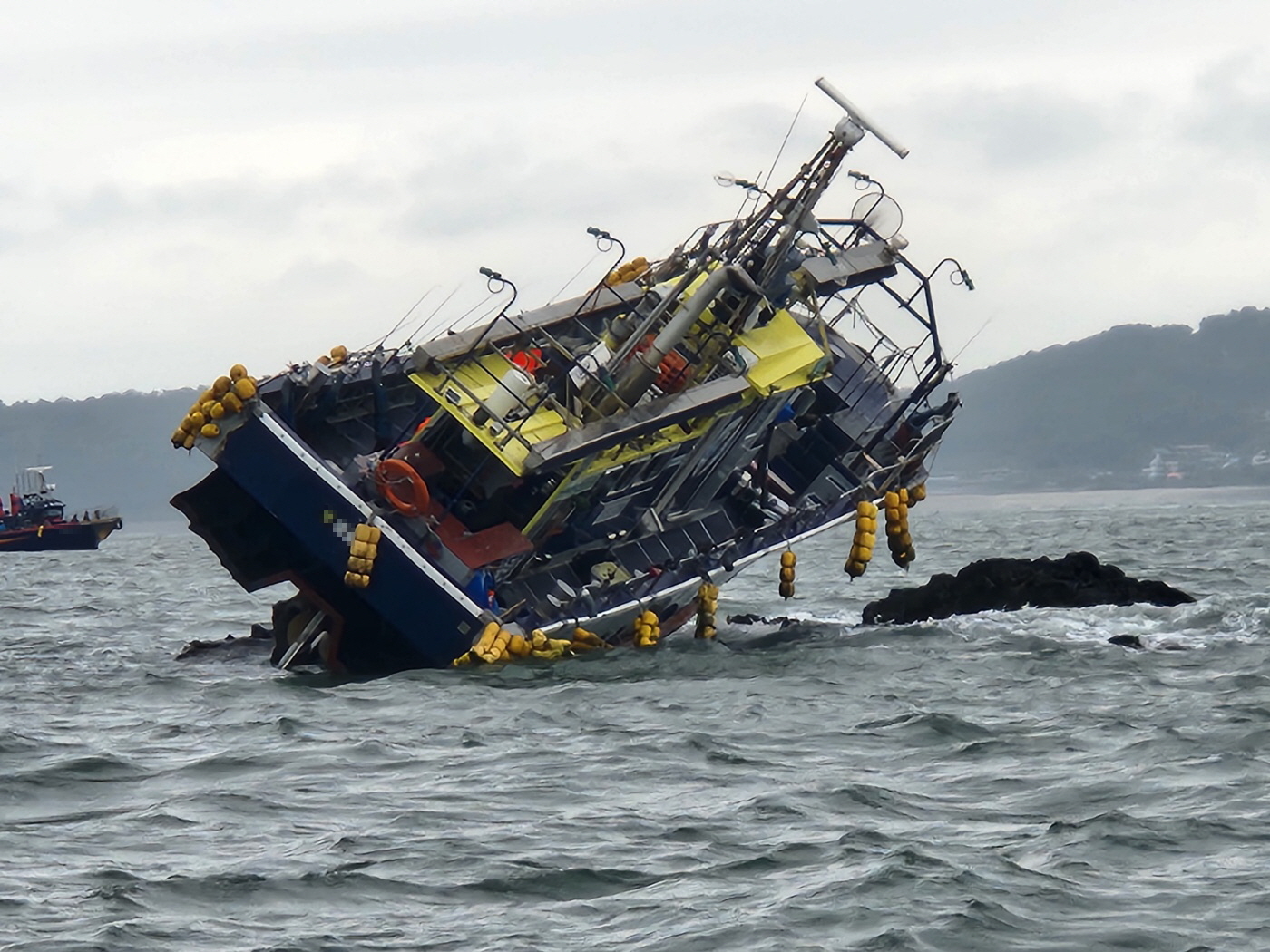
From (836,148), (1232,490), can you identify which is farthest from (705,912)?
(1232,490)

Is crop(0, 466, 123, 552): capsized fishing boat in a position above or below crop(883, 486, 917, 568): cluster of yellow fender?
below

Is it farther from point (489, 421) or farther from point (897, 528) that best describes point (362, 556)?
point (897, 528)

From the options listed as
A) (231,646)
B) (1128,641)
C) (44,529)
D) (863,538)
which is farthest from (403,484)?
(44,529)

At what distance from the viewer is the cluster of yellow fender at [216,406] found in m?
20.7

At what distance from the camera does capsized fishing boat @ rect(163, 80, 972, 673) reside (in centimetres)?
2058

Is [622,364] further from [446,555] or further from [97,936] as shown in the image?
[97,936]

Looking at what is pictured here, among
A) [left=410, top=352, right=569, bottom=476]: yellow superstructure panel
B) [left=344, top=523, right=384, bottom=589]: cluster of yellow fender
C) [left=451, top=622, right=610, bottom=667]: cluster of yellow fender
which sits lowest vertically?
[left=451, top=622, right=610, bottom=667]: cluster of yellow fender

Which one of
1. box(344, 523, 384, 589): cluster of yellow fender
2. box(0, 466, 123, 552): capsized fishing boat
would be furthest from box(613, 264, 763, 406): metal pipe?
box(0, 466, 123, 552): capsized fishing boat

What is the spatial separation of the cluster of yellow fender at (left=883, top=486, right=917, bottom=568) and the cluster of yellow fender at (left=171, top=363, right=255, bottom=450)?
30.2 feet

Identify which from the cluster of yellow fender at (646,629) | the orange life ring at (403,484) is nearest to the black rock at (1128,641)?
the cluster of yellow fender at (646,629)

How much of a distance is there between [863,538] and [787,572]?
3.64 ft

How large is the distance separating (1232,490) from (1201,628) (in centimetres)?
18480

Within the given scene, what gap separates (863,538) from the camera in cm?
2455

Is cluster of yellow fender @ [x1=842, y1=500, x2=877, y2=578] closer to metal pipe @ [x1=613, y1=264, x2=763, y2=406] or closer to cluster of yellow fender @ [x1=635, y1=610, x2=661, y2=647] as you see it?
cluster of yellow fender @ [x1=635, y1=610, x2=661, y2=647]
